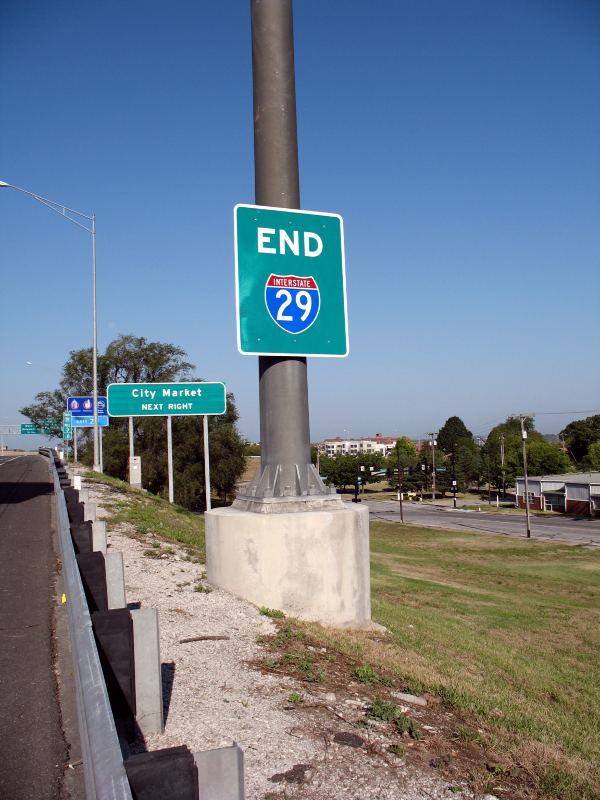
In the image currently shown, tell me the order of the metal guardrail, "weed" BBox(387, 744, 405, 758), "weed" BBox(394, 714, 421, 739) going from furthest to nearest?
"weed" BBox(394, 714, 421, 739), "weed" BBox(387, 744, 405, 758), the metal guardrail

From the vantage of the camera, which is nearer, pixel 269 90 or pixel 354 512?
pixel 354 512

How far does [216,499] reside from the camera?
67.6 m

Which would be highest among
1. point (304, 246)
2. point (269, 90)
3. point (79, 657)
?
point (269, 90)

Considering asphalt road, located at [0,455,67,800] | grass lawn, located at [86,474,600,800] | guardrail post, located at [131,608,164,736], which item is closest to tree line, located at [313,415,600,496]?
grass lawn, located at [86,474,600,800]

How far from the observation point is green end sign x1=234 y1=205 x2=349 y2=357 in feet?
25.9

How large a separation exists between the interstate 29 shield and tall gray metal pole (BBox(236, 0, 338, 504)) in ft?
1.42

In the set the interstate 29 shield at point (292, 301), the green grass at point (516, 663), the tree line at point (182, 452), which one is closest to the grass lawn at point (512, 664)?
the green grass at point (516, 663)

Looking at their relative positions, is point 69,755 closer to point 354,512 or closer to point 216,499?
point 354,512

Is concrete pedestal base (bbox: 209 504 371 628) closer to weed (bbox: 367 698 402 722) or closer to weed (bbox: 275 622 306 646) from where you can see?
weed (bbox: 275 622 306 646)

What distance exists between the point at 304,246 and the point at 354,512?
3.23 m

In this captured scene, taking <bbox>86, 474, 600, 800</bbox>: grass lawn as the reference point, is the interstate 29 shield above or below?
above

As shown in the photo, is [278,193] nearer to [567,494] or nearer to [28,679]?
[28,679]

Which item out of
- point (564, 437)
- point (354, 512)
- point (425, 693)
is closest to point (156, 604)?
point (354, 512)

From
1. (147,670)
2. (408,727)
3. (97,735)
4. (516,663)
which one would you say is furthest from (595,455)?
(97,735)
